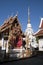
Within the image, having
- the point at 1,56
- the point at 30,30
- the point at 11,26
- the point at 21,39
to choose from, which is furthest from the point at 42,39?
the point at 30,30

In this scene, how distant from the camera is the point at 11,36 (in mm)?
21531

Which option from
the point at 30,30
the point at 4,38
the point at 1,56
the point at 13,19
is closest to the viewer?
the point at 1,56

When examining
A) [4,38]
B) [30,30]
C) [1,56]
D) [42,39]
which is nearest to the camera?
[1,56]

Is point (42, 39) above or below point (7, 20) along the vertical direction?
below

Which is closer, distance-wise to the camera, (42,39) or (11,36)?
(11,36)

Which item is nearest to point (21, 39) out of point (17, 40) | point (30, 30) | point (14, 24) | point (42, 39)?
point (17, 40)

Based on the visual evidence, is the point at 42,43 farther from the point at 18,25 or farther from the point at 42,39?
the point at 18,25

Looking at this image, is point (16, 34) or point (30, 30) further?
point (30, 30)

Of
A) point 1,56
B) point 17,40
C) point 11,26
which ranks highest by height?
point 11,26

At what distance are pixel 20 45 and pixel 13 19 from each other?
308 centimetres

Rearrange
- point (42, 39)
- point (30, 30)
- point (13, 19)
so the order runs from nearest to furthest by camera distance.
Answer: point (13, 19) < point (42, 39) < point (30, 30)

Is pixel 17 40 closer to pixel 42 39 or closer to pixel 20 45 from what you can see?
pixel 20 45

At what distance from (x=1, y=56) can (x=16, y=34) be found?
5.79 m

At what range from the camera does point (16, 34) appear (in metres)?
22.9
